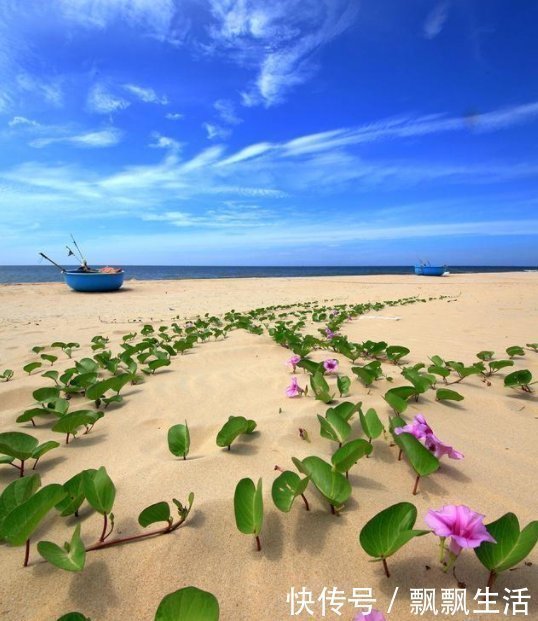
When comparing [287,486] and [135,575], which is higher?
[287,486]

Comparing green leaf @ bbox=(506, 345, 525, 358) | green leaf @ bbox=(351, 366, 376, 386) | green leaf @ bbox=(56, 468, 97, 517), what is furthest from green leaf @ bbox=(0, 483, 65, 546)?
green leaf @ bbox=(506, 345, 525, 358)

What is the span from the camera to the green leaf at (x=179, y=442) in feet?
5.24

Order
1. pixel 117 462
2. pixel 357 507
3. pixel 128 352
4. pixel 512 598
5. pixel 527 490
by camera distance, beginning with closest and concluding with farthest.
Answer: pixel 512 598 → pixel 357 507 → pixel 527 490 → pixel 117 462 → pixel 128 352

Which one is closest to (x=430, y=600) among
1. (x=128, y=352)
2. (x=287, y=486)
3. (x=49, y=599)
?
(x=287, y=486)

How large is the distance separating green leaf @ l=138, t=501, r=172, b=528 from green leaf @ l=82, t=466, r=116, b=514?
0.12m

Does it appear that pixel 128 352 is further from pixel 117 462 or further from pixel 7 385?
pixel 117 462

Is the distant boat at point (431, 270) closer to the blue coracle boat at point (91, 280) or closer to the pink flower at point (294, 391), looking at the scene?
the blue coracle boat at point (91, 280)

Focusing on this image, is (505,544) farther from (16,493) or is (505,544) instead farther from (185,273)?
(185,273)

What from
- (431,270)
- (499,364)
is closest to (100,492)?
(499,364)

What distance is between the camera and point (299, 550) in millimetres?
1063

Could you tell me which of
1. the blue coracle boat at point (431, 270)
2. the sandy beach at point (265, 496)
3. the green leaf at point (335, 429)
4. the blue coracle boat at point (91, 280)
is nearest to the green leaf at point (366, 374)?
the sandy beach at point (265, 496)

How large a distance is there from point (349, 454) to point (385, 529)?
1.01ft

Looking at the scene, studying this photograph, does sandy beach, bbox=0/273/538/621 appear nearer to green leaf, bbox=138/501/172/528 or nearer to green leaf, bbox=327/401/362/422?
green leaf, bbox=138/501/172/528

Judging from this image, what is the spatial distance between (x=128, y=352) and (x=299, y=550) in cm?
273
